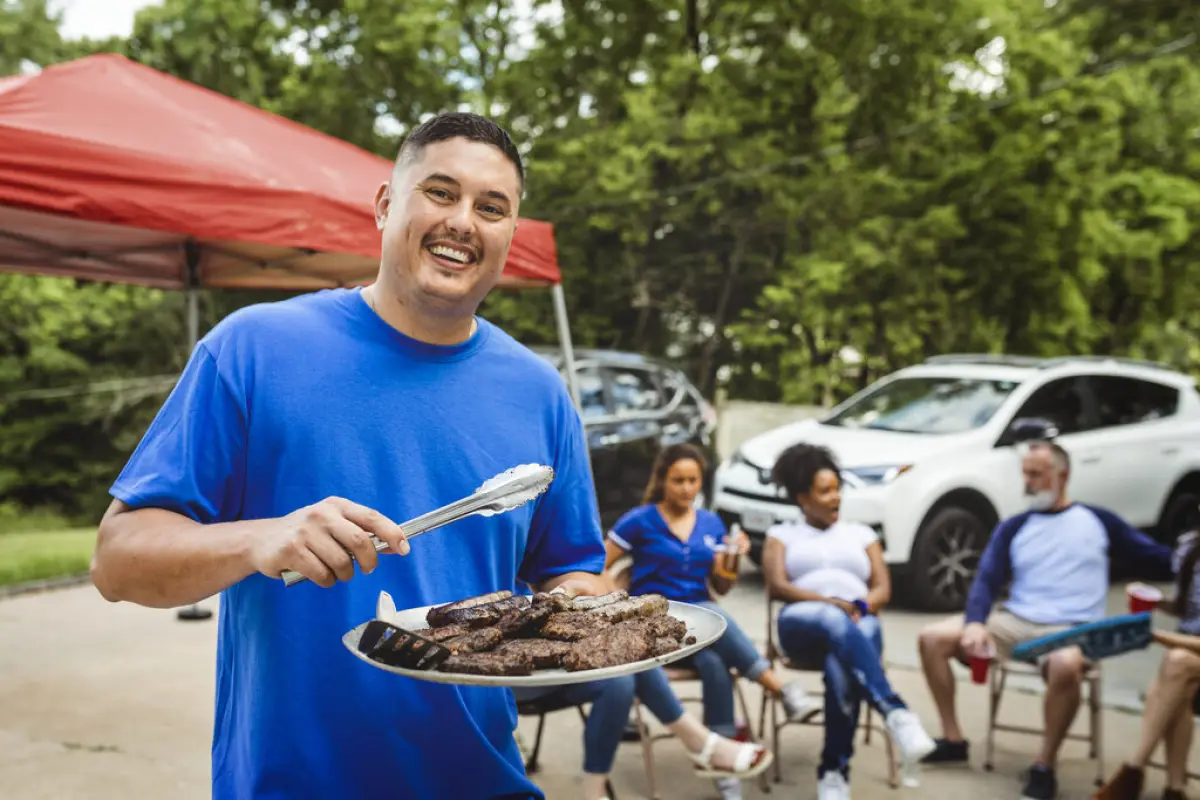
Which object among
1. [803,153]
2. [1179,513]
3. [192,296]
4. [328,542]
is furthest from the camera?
[803,153]

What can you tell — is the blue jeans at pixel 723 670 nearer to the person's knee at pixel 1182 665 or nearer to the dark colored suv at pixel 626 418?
the person's knee at pixel 1182 665

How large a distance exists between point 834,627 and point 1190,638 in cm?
138

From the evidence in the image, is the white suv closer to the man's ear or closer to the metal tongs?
the man's ear

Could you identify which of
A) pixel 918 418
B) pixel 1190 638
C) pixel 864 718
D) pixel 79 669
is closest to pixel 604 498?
pixel 918 418

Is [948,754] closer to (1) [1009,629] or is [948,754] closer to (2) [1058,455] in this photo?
(1) [1009,629]

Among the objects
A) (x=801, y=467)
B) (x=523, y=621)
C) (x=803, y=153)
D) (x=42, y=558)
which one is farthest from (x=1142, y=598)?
(x=803, y=153)

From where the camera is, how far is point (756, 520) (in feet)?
25.4

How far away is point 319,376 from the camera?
1479mm

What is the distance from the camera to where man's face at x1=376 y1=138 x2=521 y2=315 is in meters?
1.55

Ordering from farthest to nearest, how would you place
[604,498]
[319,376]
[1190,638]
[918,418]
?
[604,498] < [918,418] < [1190,638] < [319,376]

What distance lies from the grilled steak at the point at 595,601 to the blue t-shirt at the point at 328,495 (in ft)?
0.53

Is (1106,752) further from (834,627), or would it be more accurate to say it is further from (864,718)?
(834,627)

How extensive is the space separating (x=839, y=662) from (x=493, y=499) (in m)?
3.52

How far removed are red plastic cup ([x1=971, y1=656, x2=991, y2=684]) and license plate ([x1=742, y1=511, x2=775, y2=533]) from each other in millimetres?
2886
